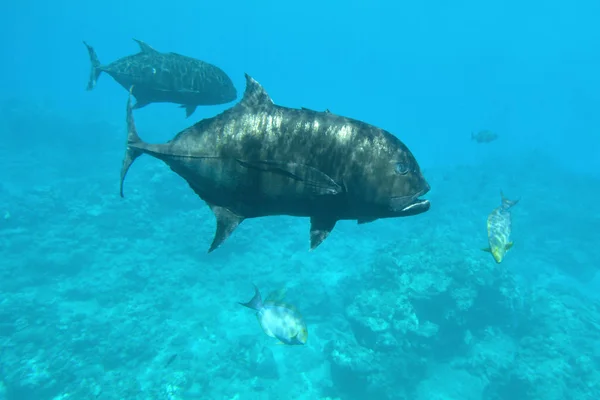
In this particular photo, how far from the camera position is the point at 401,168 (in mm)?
2463

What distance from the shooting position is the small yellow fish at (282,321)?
28.2 feet

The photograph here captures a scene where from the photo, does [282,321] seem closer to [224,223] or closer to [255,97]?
[224,223]

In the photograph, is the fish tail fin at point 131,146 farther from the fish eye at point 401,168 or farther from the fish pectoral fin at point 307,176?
the fish eye at point 401,168

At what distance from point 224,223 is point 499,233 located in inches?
190

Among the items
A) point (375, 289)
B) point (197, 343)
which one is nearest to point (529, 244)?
point (375, 289)

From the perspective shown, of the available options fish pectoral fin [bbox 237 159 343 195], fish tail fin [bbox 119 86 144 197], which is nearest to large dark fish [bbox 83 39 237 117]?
fish tail fin [bbox 119 86 144 197]

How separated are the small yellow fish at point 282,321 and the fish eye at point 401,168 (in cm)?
682

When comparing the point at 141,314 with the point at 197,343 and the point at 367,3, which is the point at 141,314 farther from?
the point at 367,3

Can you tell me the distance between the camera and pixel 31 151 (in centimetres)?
3544

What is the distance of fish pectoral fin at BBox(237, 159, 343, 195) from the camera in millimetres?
2432

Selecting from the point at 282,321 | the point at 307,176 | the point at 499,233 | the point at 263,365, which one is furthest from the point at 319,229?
the point at 263,365

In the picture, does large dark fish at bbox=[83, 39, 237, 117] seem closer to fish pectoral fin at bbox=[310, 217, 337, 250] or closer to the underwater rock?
fish pectoral fin at bbox=[310, 217, 337, 250]

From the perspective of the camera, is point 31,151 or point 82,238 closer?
point 82,238

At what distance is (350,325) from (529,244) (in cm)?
2071
